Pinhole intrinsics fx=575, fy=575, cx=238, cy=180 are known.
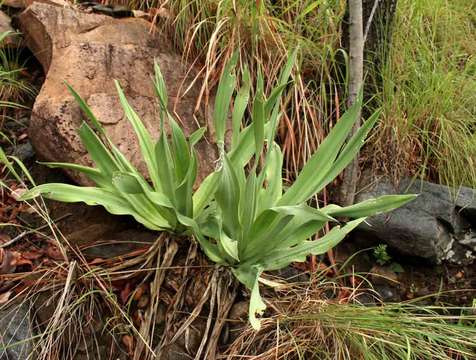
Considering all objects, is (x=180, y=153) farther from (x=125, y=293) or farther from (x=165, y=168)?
(x=125, y=293)

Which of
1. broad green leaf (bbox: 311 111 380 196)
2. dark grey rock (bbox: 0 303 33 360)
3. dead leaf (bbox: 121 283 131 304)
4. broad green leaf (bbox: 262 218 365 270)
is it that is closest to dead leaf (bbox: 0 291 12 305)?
dark grey rock (bbox: 0 303 33 360)

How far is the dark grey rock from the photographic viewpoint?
1.88 metres

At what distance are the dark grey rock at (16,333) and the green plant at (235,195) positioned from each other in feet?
1.46

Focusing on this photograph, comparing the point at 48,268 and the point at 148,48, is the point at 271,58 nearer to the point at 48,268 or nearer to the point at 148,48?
the point at 148,48

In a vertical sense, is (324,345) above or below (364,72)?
below

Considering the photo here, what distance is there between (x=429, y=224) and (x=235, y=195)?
1054mm

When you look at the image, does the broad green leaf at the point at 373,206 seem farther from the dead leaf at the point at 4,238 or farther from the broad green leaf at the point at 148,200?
the dead leaf at the point at 4,238

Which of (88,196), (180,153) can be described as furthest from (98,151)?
(180,153)

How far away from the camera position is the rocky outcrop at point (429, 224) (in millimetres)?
2434

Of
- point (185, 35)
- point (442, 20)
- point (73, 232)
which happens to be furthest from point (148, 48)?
point (442, 20)

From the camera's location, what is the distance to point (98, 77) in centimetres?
249

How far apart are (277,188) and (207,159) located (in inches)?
20.7

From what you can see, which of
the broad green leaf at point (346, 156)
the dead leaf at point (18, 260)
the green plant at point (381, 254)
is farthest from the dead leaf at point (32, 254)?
the green plant at point (381, 254)

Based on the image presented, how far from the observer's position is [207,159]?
2.47 m
